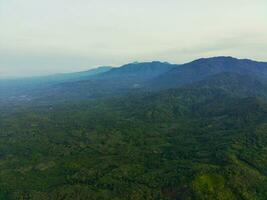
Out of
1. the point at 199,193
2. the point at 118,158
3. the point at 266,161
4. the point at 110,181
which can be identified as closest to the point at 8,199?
the point at 110,181

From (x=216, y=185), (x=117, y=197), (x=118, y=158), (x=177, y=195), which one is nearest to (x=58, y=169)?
(x=118, y=158)

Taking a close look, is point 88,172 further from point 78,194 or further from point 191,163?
point 191,163

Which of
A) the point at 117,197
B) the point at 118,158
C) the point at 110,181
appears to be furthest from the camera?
the point at 118,158

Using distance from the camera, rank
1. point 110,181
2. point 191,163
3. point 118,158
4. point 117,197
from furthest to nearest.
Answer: point 118,158 → point 191,163 → point 110,181 → point 117,197

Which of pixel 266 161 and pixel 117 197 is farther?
pixel 266 161

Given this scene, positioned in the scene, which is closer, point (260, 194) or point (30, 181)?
point (260, 194)

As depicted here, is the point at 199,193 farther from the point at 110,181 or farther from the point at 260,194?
the point at 110,181

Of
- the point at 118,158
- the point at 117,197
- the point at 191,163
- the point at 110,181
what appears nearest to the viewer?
the point at 117,197
